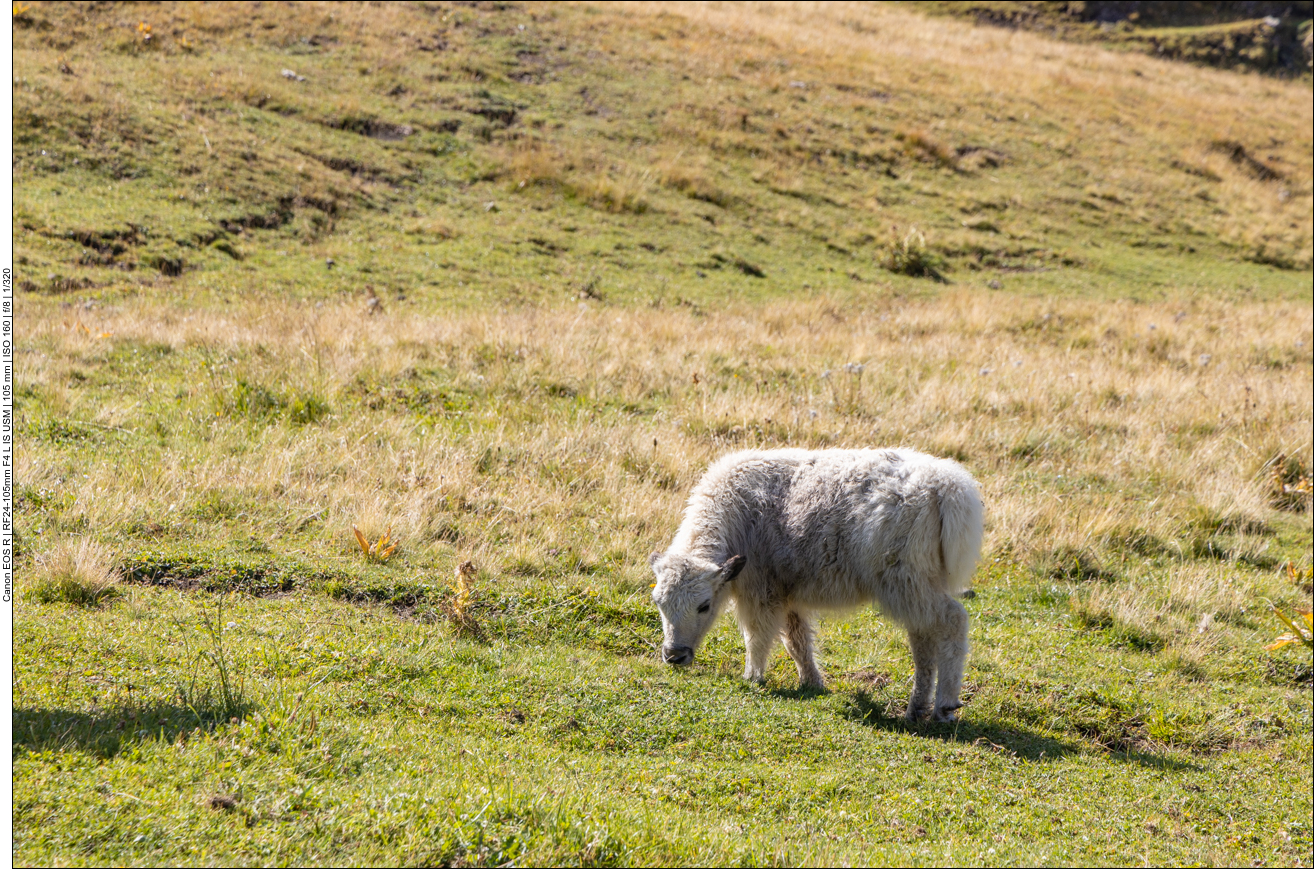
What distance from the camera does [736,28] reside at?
131 feet

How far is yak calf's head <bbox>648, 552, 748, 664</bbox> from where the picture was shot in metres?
6.93

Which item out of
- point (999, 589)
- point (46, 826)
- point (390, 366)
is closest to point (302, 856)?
point (46, 826)

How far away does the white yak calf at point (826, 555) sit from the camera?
6949mm

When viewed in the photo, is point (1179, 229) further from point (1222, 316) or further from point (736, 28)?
point (736, 28)

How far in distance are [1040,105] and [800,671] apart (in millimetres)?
37254

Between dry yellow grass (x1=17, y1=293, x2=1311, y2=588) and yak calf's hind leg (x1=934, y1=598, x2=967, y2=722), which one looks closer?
yak calf's hind leg (x1=934, y1=598, x2=967, y2=722)

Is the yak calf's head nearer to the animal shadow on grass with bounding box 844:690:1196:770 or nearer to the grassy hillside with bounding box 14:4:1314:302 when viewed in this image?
the animal shadow on grass with bounding box 844:690:1196:770

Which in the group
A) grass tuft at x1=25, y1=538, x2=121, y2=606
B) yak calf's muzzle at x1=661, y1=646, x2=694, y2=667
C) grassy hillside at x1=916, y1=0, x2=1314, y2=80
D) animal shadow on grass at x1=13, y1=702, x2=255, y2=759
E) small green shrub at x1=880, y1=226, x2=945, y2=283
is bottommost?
yak calf's muzzle at x1=661, y1=646, x2=694, y2=667

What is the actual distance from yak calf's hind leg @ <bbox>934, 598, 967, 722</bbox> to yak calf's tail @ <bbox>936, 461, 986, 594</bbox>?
0.36m

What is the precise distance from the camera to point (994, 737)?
6.87 meters

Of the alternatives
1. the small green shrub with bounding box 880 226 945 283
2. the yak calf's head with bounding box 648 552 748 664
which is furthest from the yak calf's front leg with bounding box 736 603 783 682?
the small green shrub with bounding box 880 226 945 283

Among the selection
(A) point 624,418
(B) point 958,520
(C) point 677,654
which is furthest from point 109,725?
(A) point 624,418

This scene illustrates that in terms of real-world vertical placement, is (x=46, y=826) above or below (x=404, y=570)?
above

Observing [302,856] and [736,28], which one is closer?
[302,856]
